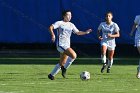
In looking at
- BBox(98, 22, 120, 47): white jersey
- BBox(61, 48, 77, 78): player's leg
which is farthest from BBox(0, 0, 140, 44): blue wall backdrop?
BBox(61, 48, 77, 78): player's leg

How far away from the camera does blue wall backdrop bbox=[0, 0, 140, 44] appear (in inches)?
1346

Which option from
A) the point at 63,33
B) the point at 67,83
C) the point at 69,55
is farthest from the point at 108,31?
the point at 67,83

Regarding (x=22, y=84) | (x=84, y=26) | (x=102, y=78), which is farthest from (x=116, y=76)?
(x=84, y=26)

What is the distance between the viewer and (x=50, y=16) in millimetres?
34500

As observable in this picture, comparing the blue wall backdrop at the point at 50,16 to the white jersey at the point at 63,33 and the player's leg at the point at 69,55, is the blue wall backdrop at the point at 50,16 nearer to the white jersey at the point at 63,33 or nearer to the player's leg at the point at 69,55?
the white jersey at the point at 63,33

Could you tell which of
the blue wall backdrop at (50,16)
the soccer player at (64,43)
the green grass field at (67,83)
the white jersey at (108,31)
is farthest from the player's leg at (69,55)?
the blue wall backdrop at (50,16)

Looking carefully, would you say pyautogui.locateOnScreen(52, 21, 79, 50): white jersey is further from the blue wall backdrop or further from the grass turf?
the blue wall backdrop

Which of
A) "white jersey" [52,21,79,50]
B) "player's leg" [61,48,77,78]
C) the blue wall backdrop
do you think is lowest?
the blue wall backdrop

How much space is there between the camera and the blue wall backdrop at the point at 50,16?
3419 cm

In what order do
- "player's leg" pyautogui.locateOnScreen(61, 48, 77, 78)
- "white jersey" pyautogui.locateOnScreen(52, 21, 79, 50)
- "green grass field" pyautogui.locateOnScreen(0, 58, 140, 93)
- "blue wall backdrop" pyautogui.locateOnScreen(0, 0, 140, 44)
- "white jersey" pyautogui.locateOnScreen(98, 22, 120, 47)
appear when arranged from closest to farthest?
"green grass field" pyautogui.locateOnScreen(0, 58, 140, 93) → "player's leg" pyautogui.locateOnScreen(61, 48, 77, 78) → "white jersey" pyautogui.locateOnScreen(52, 21, 79, 50) → "white jersey" pyautogui.locateOnScreen(98, 22, 120, 47) → "blue wall backdrop" pyautogui.locateOnScreen(0, 0, 140, 44)

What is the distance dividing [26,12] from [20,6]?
459mm

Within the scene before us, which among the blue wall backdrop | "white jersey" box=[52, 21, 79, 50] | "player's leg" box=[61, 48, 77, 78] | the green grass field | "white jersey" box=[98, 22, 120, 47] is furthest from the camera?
the blue wall backdrop

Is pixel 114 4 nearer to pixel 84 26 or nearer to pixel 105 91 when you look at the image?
pixel 84 26

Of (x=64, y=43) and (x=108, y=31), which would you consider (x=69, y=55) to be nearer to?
(x=64, y=43)
